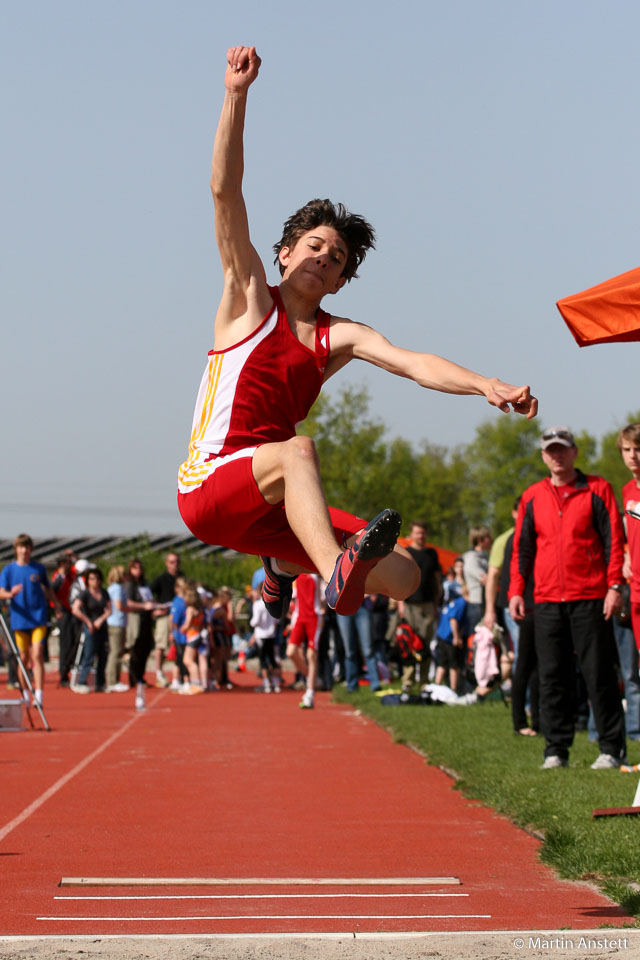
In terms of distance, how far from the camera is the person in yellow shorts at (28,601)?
1463 centimetres

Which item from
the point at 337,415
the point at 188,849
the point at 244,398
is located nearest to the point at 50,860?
the point at 188,849

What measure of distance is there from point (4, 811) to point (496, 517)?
66.8 metres

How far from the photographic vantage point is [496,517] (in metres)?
73.4

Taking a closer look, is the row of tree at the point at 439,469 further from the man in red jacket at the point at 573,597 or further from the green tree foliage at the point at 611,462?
the man in red jacket at the point at 573,597

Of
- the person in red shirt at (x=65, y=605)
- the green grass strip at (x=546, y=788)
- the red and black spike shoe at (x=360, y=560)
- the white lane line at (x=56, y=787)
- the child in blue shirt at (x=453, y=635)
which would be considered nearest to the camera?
the red and black spike shoe at (x=360, y=560)

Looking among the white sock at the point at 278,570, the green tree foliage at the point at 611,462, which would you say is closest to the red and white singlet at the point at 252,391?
the white sock at the point at 278,570

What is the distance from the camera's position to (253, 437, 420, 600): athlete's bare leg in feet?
14.9

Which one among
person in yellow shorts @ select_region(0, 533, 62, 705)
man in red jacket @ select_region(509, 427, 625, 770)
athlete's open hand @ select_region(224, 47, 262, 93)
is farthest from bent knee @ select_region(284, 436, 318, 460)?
person in yellow shorts @ select_region(0, 533, 62, 705)

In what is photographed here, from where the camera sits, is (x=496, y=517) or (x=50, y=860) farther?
(x=496, y=517)

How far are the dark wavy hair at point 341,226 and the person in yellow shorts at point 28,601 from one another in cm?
1008

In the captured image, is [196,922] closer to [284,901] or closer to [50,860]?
[284,901]

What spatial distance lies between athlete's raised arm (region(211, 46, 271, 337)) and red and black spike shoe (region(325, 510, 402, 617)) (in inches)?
43.7

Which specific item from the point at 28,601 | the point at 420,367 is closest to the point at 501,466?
the point at 28,601

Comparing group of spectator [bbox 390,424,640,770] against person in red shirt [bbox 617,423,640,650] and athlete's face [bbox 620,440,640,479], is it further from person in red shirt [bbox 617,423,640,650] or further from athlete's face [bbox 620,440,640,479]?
athlete's face [bbox 620,440,640,479]
